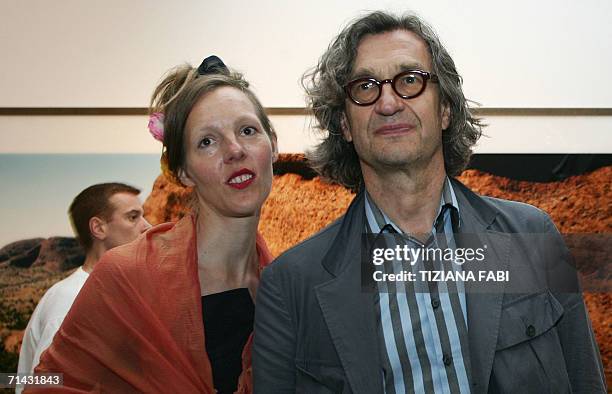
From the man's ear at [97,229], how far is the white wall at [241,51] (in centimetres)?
24

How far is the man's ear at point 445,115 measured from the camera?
1.55 metres

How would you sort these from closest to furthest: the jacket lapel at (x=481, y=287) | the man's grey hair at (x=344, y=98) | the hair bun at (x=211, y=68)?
the jacket lapel at (x=481, y=287) < the man's grey hair at (x=344, y=98) < the hair bun at (x=211, y=68)

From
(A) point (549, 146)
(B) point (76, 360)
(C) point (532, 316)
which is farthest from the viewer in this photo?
(A) point (549, 146)

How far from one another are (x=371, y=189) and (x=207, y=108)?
49 centimetres

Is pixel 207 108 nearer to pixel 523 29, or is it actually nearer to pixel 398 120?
pixel 398 120

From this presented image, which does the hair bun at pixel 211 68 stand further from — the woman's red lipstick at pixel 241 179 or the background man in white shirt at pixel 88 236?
the background man in white shirt at pixel 88 236

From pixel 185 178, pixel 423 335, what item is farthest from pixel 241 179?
pixel 423 335

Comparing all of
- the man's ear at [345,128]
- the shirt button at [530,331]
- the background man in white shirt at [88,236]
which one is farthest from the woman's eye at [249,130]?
the shirt button at [530,331]

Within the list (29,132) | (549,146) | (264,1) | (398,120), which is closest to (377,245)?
(398,120)

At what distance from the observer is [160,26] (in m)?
2.25

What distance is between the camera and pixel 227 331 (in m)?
1.58

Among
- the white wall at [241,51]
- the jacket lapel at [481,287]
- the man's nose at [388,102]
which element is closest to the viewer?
the jacket lapel at [481,287]

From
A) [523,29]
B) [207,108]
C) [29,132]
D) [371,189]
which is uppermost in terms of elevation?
[523,29]

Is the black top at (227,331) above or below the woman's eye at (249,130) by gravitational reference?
below
